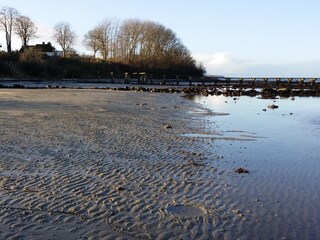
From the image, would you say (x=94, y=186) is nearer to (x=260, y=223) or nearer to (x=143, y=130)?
(x=260, y=223)

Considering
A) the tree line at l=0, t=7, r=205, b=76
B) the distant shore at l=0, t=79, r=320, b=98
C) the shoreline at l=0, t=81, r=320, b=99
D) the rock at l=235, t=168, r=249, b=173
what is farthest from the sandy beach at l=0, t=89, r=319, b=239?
the tree line at l=0, t=7, r=205, b=76

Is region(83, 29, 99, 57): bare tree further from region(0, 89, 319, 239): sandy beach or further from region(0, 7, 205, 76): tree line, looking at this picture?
region(0, 89, 319, 239): sandy beach

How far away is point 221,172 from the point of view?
30.5ft

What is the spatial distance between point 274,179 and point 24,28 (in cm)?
10340

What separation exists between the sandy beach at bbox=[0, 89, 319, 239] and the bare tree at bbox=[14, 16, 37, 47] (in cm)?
9526

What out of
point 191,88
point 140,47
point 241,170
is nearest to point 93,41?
point 140,47

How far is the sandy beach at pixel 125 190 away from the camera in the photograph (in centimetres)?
577

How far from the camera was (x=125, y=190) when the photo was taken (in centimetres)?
762

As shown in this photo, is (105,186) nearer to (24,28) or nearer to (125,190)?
(125,190)

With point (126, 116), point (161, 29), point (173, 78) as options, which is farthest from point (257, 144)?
point (161, 29)

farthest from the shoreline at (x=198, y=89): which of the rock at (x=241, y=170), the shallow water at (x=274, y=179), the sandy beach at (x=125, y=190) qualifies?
the rock at (x=241, y=170)

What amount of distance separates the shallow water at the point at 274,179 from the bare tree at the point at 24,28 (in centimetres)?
9504

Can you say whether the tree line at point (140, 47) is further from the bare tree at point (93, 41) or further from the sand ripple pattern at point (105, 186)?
the sand ripple pattern at point (105, 186)

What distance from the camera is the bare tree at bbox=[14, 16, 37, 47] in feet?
331
